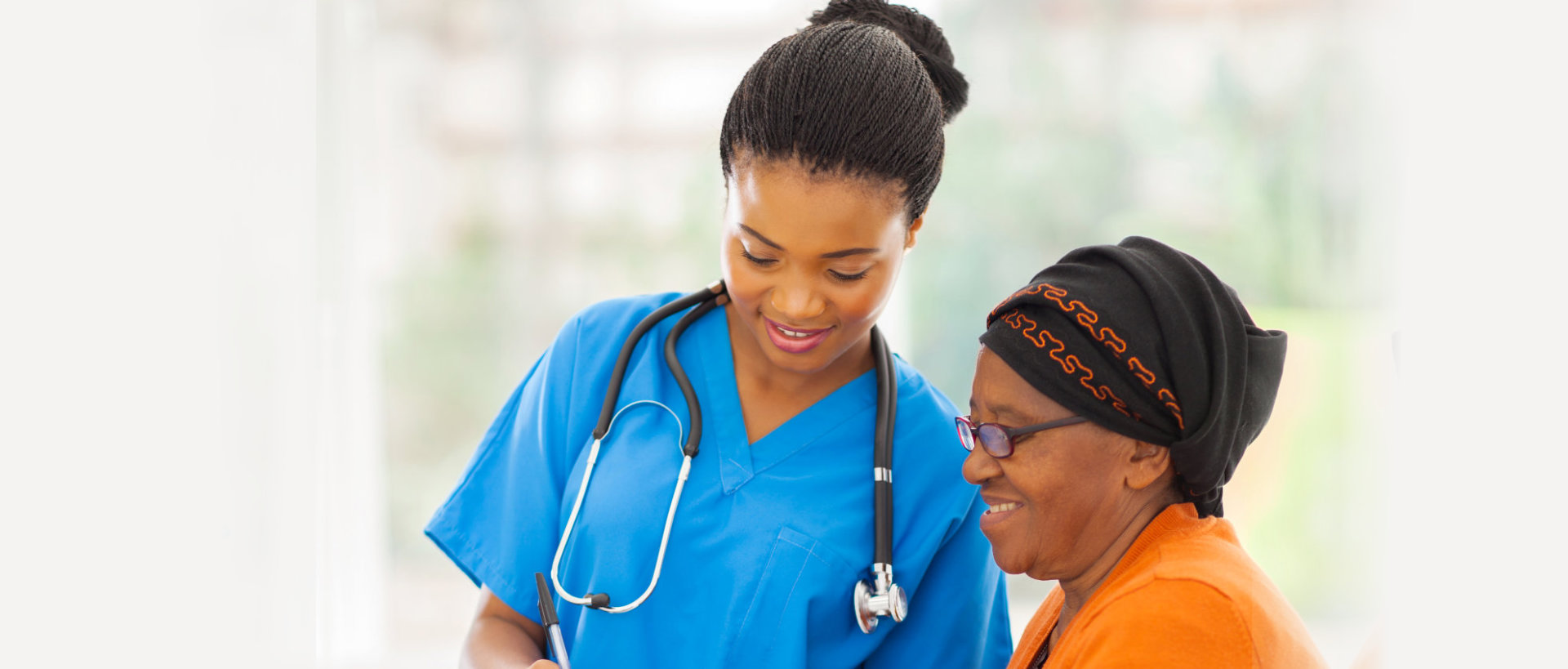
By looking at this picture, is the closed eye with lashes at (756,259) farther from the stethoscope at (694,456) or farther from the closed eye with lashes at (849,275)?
the stethoscope at (694,456)

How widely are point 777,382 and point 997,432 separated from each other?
1.17 feet

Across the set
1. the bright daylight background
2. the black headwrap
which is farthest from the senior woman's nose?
the bright daylight background

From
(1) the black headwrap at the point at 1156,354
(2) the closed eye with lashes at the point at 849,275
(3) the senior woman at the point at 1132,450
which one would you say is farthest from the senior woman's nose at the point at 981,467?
(2) the closed eye with lashes at the point at 849,275

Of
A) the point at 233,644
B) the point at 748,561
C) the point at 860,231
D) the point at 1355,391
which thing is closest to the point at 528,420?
the point at 748,561

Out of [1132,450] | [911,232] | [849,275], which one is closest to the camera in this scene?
[1132,450]

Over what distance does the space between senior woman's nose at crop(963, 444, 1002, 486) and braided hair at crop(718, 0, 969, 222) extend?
28cm

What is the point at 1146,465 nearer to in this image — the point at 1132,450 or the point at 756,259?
the point at 1132,450

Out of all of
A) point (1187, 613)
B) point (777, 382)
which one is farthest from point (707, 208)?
point (1187, 613)

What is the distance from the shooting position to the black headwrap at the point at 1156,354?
0.98 meters

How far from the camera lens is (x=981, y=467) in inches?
44.2

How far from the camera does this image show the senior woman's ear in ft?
3.42

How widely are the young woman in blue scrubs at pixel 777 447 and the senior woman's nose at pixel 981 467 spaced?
0.47 ft

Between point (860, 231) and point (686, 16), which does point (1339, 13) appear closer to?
point (686, 16)

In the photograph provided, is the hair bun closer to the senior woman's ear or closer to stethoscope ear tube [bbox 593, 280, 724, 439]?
stethoscope ear tube [bbox 593, 280, 724, 439]
